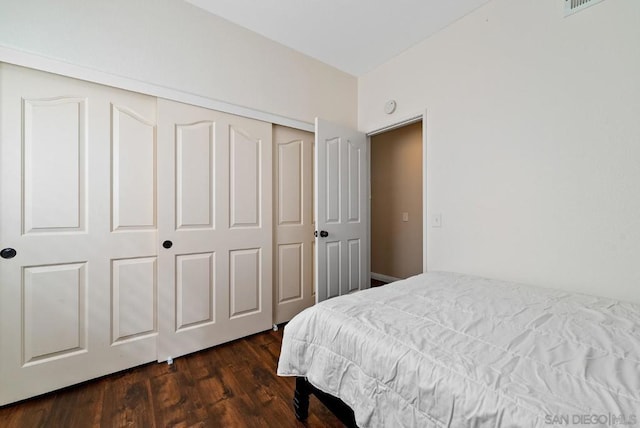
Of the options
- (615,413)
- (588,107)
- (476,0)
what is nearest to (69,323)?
(615,413)

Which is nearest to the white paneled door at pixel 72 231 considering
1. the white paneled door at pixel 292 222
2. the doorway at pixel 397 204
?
the white paneled door at pixel 292 222

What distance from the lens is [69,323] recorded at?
63.1 inches

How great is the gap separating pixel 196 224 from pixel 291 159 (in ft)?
3.58

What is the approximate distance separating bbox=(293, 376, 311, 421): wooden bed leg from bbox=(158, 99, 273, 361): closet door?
1.08 meters

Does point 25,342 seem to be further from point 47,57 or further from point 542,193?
point 542,193

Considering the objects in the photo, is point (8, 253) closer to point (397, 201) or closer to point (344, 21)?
point (344, 21)

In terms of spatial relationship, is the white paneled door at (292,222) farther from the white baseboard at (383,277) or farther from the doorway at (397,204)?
the white baseboard at (383,277)

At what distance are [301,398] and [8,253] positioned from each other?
185cm

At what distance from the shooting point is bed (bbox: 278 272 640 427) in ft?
2.08

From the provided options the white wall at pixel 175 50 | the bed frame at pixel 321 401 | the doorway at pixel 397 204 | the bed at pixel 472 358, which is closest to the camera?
the bed at pixel 472 358

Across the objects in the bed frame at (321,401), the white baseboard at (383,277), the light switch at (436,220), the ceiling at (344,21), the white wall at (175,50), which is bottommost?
the white baseboard at (383,277)

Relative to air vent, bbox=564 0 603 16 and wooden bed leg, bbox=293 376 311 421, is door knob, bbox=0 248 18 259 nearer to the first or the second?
wooden bed leg, bbox=293 376 311 421

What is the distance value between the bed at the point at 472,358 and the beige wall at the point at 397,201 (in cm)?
227

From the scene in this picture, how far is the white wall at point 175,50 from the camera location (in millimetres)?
1524
